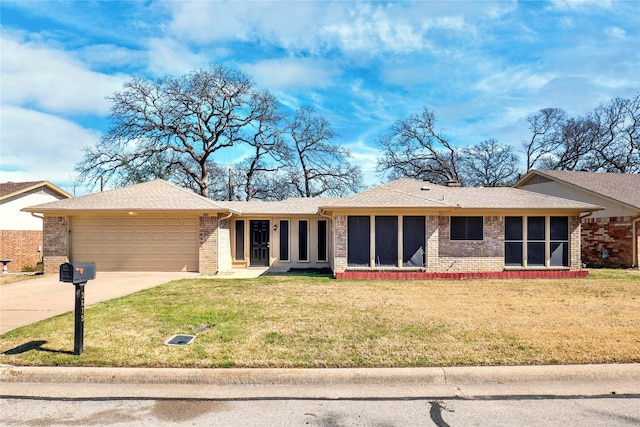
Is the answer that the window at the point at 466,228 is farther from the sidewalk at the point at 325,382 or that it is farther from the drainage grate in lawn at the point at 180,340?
the drainage grate in lawn at the point at 180,340

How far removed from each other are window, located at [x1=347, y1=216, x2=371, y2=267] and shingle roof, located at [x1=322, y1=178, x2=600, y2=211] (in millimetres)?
628

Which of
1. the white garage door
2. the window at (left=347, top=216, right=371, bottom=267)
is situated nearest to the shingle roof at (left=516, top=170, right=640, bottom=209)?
the window at (left=347, top=216, right=371, bottom=267)

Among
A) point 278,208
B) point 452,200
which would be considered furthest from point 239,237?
point 452,200

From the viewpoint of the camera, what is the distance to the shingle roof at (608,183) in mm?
16938

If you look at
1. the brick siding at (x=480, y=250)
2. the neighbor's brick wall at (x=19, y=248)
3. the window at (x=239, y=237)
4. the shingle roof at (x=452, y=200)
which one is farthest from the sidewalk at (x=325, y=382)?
the neighbor's brick wall at (x=19, y=248)

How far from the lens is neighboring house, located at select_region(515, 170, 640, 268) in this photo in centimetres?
1619

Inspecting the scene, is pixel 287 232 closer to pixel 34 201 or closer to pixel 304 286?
pixel 304 286

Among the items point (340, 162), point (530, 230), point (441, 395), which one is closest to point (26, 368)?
point (441, 395)

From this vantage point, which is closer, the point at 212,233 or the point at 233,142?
the point at 212,233

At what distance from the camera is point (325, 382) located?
4.41 metres

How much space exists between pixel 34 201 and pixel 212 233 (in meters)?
15.8

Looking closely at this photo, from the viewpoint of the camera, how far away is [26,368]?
459 centimetres

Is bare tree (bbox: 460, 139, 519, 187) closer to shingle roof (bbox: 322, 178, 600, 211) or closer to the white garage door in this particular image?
shingle roof (bbox: 322, 178, 600, 211)

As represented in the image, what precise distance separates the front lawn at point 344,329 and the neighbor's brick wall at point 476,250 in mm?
3548
